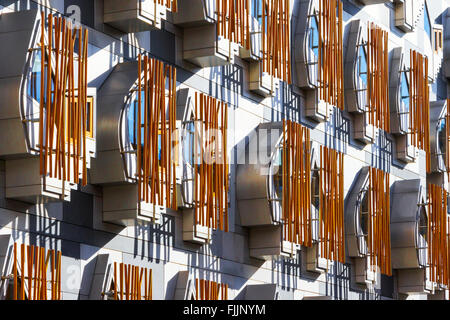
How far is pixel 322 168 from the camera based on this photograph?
90.0ft

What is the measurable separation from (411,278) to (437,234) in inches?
65.1

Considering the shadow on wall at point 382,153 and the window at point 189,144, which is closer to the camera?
the window at point 189,144

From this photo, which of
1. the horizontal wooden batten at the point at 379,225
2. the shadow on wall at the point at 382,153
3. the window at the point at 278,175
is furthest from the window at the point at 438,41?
the window at the point at 278,175

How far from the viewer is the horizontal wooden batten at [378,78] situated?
101 feet

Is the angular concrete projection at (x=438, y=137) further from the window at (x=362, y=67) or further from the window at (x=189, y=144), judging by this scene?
the window at (x=189, y=144)

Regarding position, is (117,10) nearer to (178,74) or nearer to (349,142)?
(178,74)

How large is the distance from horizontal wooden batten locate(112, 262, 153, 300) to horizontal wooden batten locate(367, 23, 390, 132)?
40.0 ft

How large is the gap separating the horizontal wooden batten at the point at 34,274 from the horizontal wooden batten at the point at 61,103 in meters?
1.29

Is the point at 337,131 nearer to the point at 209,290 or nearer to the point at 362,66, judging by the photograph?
the point at 362,66

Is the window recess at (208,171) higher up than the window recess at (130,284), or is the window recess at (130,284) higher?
the window recess at (208,171)

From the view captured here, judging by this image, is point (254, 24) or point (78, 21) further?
point (254, 24)

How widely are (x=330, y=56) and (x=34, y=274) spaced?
43.2 ft

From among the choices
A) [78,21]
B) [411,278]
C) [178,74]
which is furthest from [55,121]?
[411,278]
